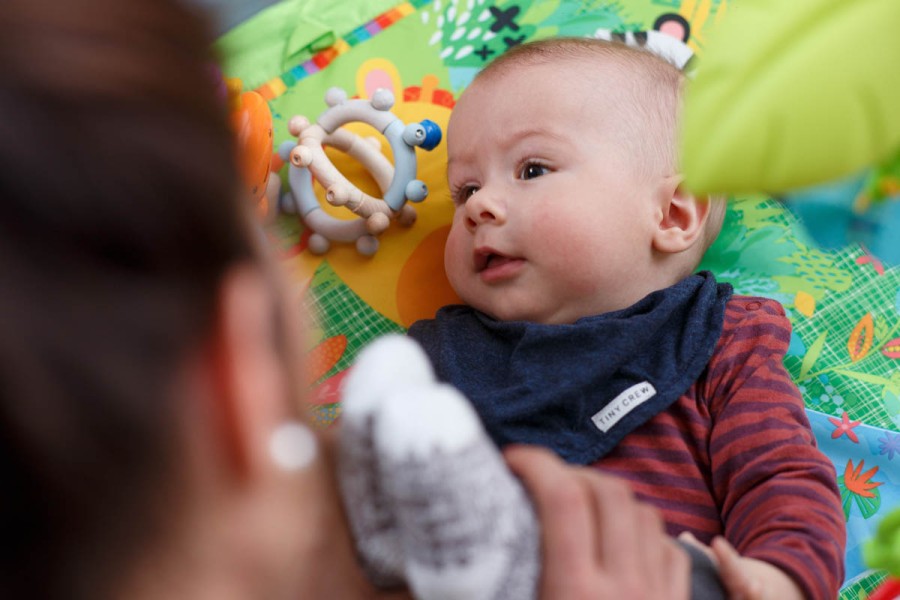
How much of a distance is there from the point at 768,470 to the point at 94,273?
74 cm

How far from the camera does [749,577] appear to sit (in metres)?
0.75

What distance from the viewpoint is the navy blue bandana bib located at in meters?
1.02

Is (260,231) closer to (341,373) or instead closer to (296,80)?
(341,373)

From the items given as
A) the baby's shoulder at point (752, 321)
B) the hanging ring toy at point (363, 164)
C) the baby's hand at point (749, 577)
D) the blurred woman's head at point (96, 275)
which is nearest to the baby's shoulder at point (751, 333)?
the baby's shoulder at point (752, 321)

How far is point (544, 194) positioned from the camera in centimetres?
110

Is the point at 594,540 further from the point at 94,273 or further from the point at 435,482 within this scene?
the point at 94,273

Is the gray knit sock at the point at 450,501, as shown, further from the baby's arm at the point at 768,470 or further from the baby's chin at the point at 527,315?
the baby's chin at the point at 527,315

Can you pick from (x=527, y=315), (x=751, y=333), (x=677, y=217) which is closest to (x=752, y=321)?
(x=751, y=333)

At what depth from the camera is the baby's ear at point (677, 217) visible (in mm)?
1153

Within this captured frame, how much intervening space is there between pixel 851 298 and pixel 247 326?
1079 mm

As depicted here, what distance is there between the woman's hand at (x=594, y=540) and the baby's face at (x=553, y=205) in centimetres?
49

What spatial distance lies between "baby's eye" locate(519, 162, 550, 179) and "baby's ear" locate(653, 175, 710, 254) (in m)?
0.15

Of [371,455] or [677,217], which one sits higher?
[371,455]

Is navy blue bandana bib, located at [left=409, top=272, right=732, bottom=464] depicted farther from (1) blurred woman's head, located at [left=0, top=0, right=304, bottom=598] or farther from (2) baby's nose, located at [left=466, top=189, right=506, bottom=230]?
(1) blurred woman's head, located at [left=0, top=0, right=304, bottom=598]
